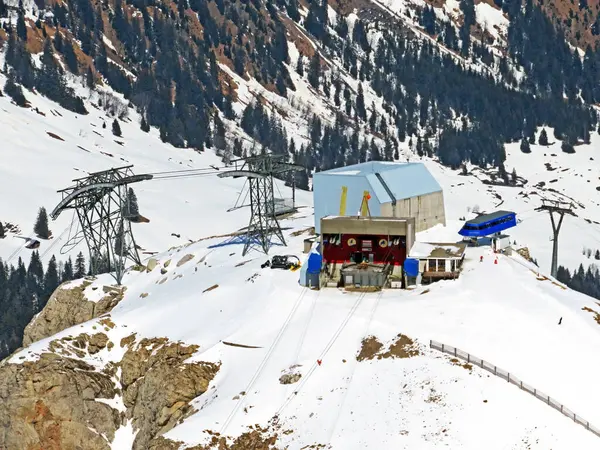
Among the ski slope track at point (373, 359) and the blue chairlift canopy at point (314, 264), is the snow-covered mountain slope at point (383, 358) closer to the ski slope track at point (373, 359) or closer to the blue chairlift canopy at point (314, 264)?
the ski slope track at point (373, 359)

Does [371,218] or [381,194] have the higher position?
[381,194]

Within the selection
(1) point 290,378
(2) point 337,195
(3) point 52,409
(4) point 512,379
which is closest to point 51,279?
(2) point 337,195

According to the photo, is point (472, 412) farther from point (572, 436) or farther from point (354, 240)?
point (354, 240)

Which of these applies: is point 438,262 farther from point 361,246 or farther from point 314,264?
point 314,264

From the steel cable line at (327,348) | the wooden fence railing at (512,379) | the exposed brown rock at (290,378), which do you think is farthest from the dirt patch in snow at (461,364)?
the exposed brown rock at (290,378)

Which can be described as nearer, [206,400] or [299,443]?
[299,443]

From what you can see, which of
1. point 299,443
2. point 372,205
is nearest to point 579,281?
point 372,205

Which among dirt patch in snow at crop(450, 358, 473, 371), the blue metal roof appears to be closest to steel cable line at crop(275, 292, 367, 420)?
dirt patch in snow at crop(450, 358, 473, 371)
